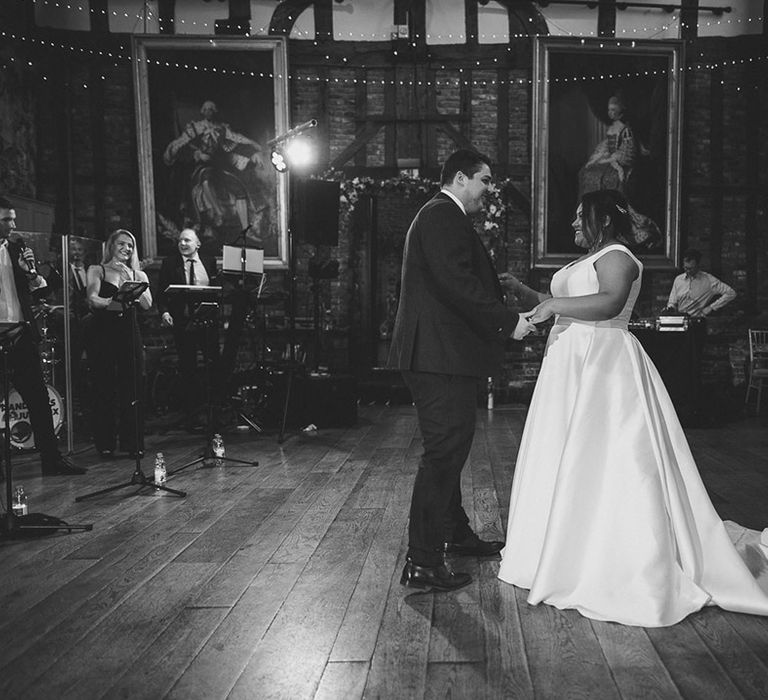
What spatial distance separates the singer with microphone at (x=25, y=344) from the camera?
4.57 m

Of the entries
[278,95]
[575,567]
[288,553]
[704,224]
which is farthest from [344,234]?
[575,567]

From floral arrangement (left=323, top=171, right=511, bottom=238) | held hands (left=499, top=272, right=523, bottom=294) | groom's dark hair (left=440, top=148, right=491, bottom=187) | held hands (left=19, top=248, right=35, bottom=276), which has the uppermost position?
floral arrangement (left=323, top=171, right=511, bottom=238)

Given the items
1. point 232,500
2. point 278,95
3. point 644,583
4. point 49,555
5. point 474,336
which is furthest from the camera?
point 278,95

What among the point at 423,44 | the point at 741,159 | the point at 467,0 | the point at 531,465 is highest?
the point at 467,0

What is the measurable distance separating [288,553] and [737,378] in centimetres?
741

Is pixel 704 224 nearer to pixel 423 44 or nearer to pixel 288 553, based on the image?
pixel 423 44

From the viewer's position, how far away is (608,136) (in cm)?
877

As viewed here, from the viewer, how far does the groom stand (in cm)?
254

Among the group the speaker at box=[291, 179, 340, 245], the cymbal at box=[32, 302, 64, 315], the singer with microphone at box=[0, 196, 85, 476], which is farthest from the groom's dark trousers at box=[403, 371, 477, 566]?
the speaker at box=[291, 179, 340, 245]

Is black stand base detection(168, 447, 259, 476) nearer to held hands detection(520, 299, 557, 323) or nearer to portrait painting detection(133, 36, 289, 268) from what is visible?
held hands detection(520, 299, 557, 323)

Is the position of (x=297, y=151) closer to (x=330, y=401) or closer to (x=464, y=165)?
(x=330, y=401)

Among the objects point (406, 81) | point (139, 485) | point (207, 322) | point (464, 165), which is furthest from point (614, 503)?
point (406, 81)

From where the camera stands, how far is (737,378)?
886cm

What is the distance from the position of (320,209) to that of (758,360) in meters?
5.16
